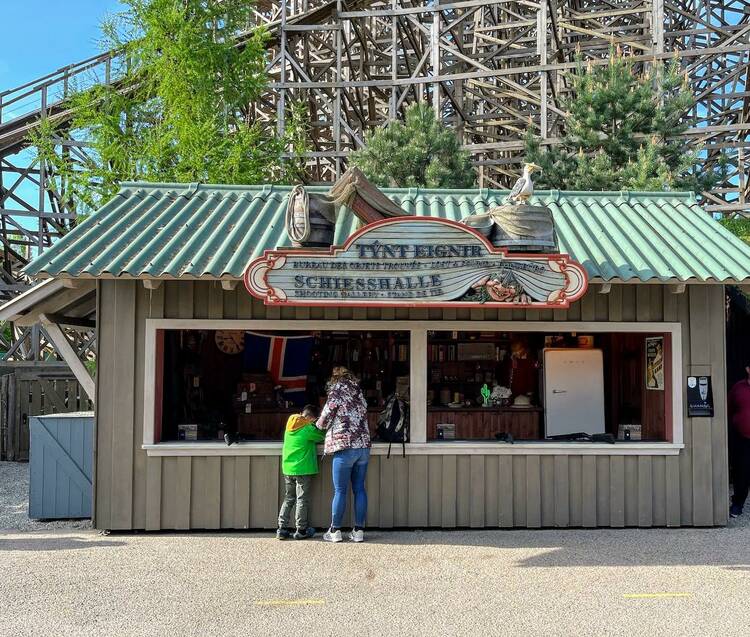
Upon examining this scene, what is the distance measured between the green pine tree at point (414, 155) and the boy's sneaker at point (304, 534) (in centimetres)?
1010

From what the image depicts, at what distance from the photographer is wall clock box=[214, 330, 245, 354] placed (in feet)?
34.5

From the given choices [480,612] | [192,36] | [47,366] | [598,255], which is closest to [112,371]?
[480,612]

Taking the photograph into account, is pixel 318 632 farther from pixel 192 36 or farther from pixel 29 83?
pixel 29 83

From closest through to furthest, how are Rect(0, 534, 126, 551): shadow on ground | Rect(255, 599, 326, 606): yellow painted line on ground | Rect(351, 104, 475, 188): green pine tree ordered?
Rect(255, 599, 326, 606): yellow painted line on ground, Rect(0, 534, 126, 551): shadow on ground, Rect(351, 104, 475, 188): green pine tree

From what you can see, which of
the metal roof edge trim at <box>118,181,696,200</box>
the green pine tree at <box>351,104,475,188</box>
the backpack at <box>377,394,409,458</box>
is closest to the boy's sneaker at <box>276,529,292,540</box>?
the backpack at <box>377,394,409,458</box>

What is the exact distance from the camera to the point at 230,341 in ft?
34.6

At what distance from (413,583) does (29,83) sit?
20.7 meters

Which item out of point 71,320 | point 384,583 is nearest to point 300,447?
point 384,583

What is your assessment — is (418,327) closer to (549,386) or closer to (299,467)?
(299,467)

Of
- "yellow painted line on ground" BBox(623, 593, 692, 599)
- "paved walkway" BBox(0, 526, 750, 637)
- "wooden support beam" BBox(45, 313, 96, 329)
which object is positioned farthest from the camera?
"wooden support beam" BBox(45, 313, 96, 329)

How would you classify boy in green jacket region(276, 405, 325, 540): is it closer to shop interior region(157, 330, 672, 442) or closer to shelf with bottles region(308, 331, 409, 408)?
shop interior region(157, 330, 672, 442)

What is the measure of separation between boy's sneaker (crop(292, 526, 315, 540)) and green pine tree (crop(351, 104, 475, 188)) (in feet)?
33.2

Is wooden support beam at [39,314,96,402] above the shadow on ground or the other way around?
above

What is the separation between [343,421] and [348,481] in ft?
2.12
